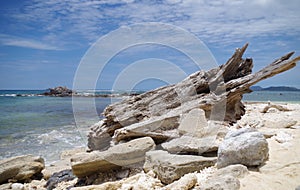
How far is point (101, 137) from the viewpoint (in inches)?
352

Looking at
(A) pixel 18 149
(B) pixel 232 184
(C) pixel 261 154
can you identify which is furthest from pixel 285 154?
(A) pixel 18 149

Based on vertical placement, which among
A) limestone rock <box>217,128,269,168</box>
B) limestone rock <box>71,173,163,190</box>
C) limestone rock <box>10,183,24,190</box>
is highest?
Answer: limestone rock <box>217,128,269,168</box>

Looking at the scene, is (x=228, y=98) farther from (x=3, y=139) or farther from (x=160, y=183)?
(x=3, y=139)

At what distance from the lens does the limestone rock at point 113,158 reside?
630 centimetres

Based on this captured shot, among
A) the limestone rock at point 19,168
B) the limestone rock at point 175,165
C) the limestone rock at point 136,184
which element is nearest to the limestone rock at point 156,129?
the limestone rock at point 136,184

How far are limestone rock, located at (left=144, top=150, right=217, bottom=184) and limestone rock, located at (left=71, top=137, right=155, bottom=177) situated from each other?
954 millimetres

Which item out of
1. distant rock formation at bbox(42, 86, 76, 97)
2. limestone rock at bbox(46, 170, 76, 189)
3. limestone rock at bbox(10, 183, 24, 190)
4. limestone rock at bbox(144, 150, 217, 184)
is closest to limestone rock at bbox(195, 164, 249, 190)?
limestone rock at bbox(144, 150, 217, 184)

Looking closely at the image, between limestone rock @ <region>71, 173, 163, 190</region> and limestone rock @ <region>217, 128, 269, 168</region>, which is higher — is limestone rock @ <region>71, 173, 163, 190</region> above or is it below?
below

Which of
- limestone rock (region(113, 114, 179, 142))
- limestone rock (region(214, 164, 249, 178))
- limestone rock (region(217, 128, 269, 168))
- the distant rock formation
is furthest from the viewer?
the distant rock formation

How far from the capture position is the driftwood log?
7.46 meters

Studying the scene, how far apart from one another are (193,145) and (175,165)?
94 cm

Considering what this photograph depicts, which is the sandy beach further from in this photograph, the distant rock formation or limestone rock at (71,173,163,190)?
the distant rock formation

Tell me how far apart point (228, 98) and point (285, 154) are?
128 inches

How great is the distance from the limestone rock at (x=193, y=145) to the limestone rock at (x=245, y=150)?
30.7 inches
